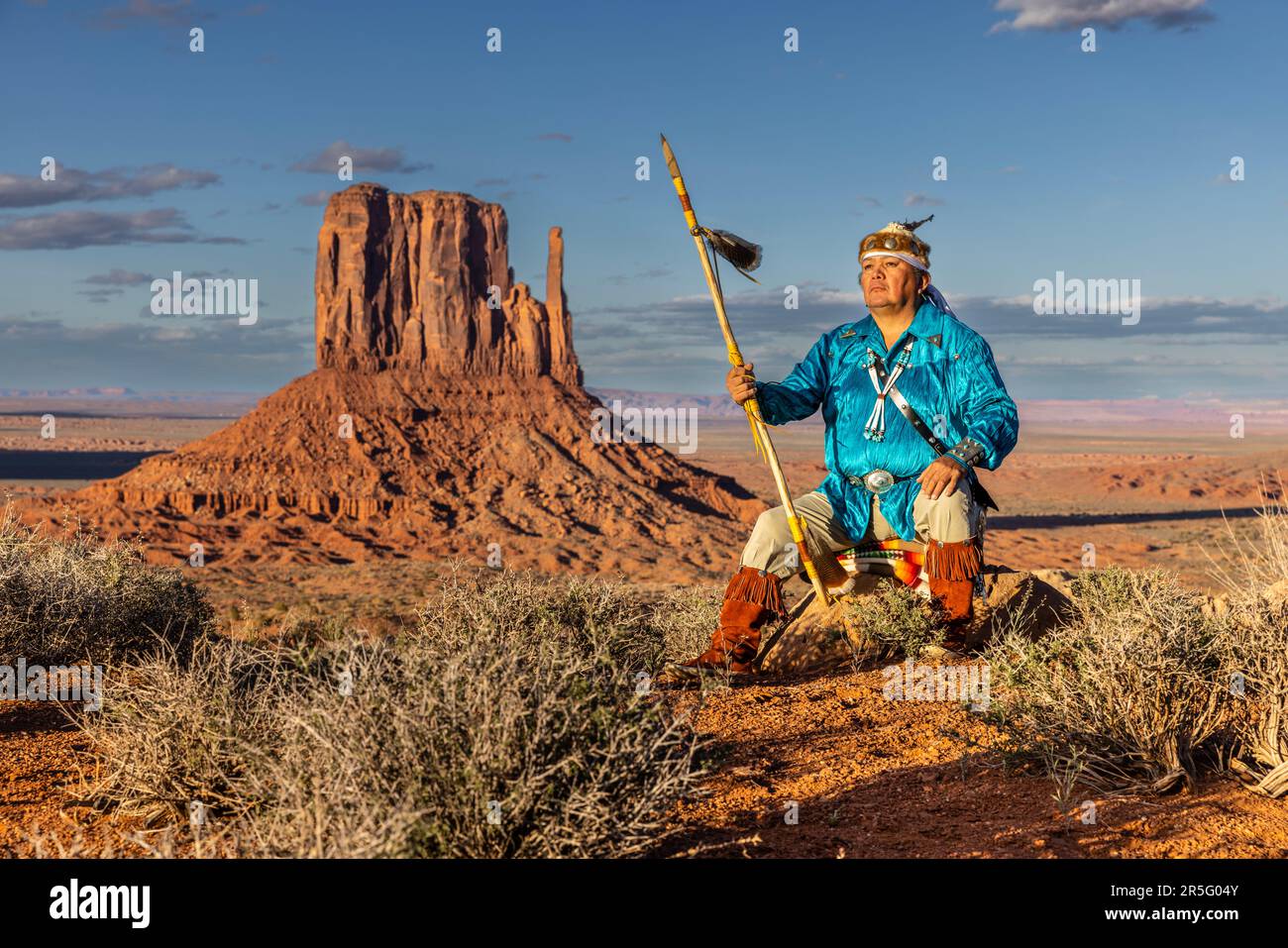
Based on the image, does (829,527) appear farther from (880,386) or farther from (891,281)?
(891,281)

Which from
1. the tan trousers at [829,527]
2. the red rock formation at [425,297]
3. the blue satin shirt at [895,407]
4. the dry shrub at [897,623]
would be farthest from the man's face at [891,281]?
the red rock formation at [425,297]

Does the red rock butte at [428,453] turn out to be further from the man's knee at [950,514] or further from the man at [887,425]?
the man's knee at [950,514]

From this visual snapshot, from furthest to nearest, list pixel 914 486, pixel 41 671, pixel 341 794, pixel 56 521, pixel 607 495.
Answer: pixel 607 495, pixel 56 521, pixel 41 671, pixel 914 486, pixel 341 794

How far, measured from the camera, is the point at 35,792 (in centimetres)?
452

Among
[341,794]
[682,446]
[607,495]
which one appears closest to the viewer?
[341,794]

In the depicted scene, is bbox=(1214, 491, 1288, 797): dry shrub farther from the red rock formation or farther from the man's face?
the red rock formation

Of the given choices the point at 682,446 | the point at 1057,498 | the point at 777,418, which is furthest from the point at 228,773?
the point at 682,446

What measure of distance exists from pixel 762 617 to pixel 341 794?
3.90m

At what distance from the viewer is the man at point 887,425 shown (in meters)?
6.41

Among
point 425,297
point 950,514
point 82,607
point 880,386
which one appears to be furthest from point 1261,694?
point 425,297

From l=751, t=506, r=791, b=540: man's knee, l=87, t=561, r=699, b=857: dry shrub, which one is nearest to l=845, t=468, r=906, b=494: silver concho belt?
l=751, t=506, r=791, b=540: man's knee

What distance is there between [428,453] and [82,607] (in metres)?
47.4
